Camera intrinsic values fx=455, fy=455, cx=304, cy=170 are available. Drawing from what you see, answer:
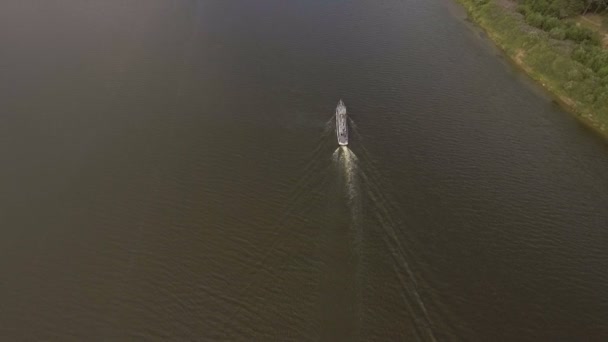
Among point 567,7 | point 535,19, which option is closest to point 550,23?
point 535,19

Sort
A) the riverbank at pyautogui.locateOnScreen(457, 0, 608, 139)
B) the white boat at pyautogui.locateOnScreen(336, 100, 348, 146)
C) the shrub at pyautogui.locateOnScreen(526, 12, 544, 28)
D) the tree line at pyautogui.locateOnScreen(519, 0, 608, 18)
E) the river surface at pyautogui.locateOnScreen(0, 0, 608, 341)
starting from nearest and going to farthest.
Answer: the river surface at pyautogui.locateOnScreen(0, 0, 608, 341) → the white boat at pyautogui.locateOnScreen(336, 100, 348, 146) → the riverbank at pyautogui.locateOnScreen(457, 0, 608, 139) → the shrub at pyautogui.locateOnScreen(526, 12, 544, 28) → the tree line at pyautogui.locateOnScreen(519, 0, 608, 18)

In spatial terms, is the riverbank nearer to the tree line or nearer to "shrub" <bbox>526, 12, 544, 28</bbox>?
"shrub" <bbox>526, 12, 544, 28</bbox>

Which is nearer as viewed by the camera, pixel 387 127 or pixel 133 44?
pixel 387 127

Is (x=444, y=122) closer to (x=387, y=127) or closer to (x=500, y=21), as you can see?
(x=387, y=127)

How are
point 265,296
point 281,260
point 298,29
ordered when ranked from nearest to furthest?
point 265,296, point 281,260, point 298,29

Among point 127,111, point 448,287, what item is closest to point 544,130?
point 448,287

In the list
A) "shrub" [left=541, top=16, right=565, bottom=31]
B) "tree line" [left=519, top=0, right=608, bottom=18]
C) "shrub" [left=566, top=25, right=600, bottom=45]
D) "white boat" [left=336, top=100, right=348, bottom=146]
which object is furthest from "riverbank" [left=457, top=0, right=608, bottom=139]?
"white boat" [left=336, top=100, right=348, bottom=146]
